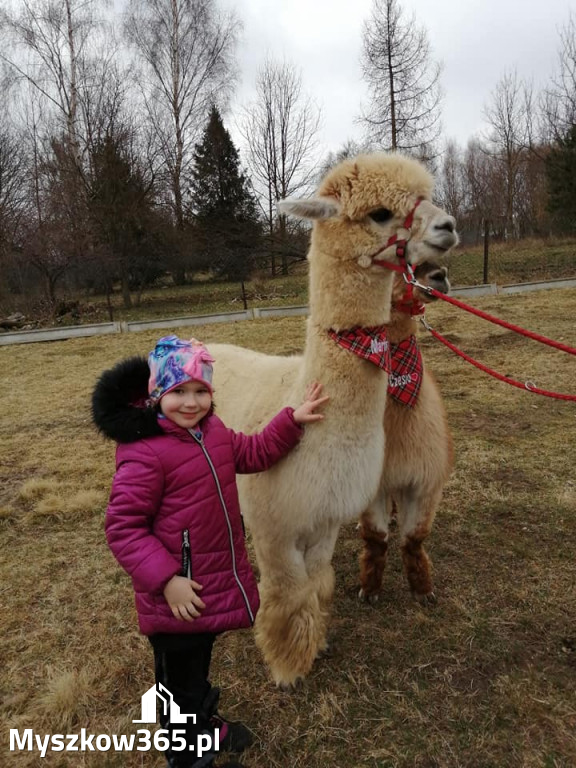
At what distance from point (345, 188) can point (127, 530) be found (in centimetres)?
120

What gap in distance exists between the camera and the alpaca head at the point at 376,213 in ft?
5.40

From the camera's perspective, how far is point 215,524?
150 centimetres

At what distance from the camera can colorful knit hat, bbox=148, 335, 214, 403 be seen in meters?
1.52

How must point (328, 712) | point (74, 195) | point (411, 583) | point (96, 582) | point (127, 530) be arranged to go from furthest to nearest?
point (74, 195) → point (96, 582) → point (411, 583) → point (328, 712) → point (127, 530)

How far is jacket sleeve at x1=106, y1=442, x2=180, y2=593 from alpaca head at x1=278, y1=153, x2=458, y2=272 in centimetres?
88

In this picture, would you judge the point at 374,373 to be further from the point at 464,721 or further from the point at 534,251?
the point at 534,251

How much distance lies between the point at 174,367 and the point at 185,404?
111 mm

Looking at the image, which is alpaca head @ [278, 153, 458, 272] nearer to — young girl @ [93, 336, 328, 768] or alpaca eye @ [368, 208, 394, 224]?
alpaca eye @ [368, 208, 394, 224]

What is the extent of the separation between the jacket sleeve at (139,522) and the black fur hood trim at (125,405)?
5 centimetres

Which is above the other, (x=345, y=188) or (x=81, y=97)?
(x=81, y=97)

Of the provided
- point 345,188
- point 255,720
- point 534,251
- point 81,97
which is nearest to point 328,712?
point 255,720

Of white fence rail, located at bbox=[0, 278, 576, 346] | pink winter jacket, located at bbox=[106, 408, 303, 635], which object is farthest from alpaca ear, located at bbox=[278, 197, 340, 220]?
white fence rail, located at bbox=[0, 278, 576, 346]

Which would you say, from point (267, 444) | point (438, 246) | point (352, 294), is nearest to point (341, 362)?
point (352, 294)

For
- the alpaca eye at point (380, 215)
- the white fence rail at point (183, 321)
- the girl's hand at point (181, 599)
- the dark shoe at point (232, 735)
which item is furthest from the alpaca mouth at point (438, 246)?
the white fence rail at point (183, 321)
